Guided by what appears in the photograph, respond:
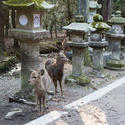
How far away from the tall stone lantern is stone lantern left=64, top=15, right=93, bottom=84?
203cm

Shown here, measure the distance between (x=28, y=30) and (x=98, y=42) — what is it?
4.24 meters

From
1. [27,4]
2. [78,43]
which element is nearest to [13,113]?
[27,4]

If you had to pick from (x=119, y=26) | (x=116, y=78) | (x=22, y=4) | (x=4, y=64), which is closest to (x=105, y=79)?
(x=116, y=78)

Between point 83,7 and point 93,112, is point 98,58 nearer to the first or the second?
point 83,7

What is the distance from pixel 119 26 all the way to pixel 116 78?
298 centimetres

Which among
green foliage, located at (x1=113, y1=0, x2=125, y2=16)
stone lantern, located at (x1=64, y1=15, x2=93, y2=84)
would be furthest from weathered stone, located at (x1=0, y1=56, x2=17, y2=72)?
green foliage, located at (x1=113, y1=0, x2=125, y2=16)

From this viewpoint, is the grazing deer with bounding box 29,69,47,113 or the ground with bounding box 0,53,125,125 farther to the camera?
the ground with bounding box 0,53,125,125

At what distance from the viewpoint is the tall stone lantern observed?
592 centimetres

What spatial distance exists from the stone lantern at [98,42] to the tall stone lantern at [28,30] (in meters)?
3.64

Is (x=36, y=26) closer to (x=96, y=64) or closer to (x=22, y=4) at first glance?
(x=22, y=4)

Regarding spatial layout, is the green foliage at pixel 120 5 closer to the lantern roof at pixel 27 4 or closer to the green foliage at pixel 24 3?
the lantern roof at pixel 27 4

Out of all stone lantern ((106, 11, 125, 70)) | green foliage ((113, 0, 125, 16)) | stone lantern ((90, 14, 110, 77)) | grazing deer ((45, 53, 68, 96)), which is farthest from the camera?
green foliage ((113, 0, 125, 16))

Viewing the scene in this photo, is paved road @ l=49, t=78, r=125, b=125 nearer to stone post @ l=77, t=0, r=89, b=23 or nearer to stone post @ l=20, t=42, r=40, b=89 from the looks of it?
stone post @ l=20, t=42, r=40, b=89

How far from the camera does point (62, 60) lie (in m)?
6.50
